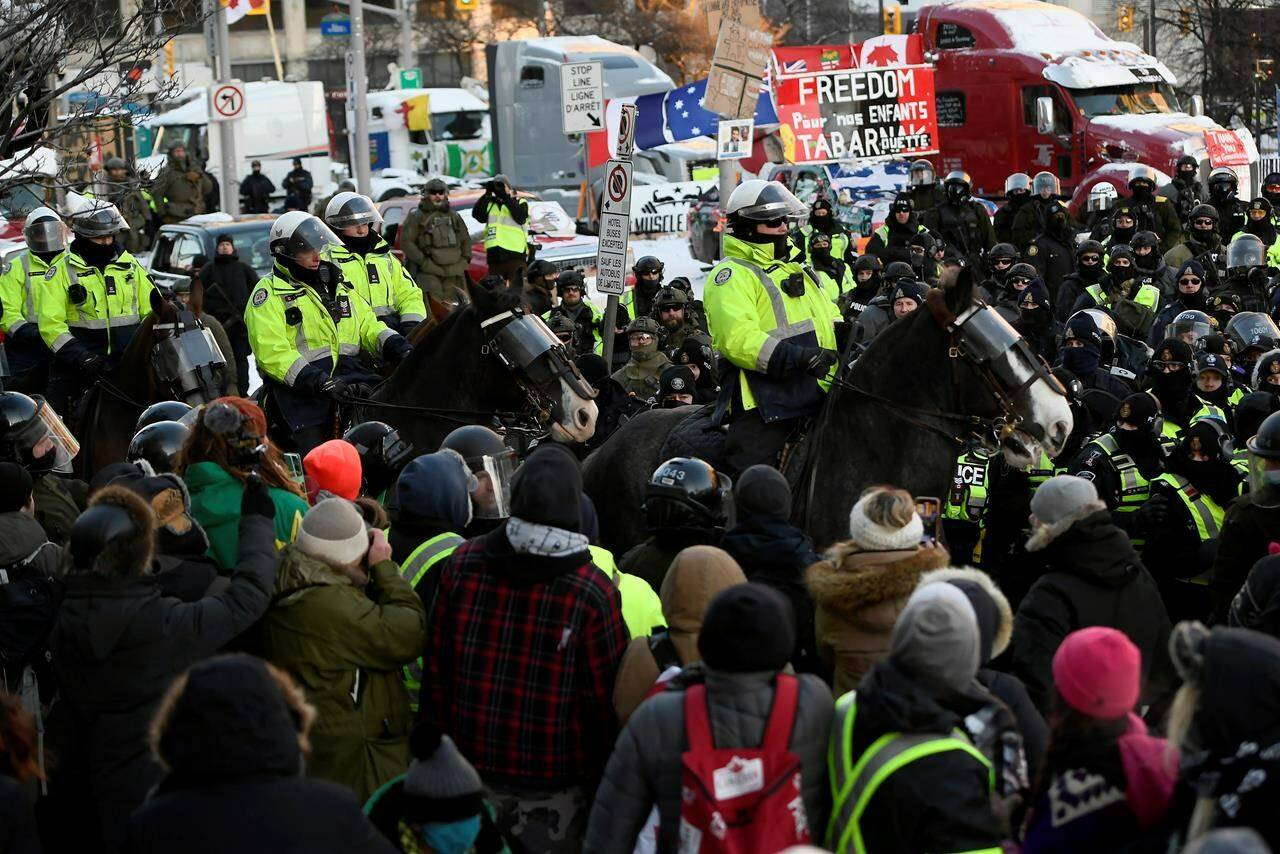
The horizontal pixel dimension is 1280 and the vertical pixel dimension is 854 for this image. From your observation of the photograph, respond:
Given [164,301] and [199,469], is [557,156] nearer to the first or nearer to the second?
[164,301]

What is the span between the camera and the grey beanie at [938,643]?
4.42 m

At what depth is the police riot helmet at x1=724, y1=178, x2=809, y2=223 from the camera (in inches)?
347

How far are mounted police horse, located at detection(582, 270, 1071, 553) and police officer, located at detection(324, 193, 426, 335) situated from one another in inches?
151

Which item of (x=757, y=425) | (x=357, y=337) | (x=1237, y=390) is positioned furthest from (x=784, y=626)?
(x=1237, y=390)

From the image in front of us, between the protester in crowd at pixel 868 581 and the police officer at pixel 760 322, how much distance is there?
3.03m

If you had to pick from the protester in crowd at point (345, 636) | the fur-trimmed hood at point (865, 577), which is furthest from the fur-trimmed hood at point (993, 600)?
the protester in crowd at point (345, 636)

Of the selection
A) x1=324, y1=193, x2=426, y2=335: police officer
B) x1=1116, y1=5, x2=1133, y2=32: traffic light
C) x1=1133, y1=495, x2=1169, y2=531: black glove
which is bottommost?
x1=1133, y1=495, x2=1169, y2=531: black glove

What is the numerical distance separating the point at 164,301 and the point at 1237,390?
648 cm

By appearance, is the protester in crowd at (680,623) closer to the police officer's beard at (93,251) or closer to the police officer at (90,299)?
the police officer at (90,299)

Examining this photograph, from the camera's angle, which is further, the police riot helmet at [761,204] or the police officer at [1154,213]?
the police officer at [1154,213]

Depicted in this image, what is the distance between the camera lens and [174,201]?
102 feet

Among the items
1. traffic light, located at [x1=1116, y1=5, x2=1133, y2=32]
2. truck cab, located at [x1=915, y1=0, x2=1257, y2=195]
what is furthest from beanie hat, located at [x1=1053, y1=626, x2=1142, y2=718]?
traffic light, located at [x1=1116, y1=5, x2=1133, y2=32]

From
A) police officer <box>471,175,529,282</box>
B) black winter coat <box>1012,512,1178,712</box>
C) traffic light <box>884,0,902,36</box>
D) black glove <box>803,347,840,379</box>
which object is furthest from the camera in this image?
traffic light <box>884,0,902,36</box>

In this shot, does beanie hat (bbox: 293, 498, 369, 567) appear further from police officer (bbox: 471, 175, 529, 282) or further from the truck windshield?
the truck windshield
